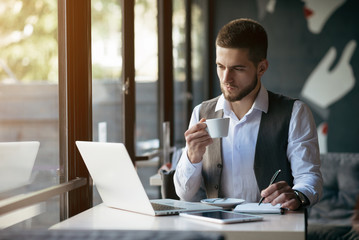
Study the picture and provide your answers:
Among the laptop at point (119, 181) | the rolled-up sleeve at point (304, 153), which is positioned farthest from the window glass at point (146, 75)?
the laptop at point (119, 181)

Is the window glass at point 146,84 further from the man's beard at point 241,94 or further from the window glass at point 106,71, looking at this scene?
the man's beard at point 241,94

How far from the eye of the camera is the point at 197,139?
7.06 ft

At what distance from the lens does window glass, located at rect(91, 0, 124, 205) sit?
8.98ft

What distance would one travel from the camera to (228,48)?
238 centimetres

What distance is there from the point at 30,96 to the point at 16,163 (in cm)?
24

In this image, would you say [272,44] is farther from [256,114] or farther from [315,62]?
[256,114]

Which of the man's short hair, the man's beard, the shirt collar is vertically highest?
the man's short hair

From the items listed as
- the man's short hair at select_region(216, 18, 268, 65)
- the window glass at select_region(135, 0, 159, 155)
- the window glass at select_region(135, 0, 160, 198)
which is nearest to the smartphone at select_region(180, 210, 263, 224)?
the man's short hair at select_region(216, 18, 268, 65)

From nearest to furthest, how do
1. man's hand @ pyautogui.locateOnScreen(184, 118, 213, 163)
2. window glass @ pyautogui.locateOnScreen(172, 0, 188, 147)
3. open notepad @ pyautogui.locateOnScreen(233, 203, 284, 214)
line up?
open notepad @ pyautogui.locateOnScreen(233, 203, 284, 214), man's hand @ pyautogui.locateOnScreen(184, 118, 213, 163), window glass @ pyautogui.locateOnScreen(172, 0, 188, 147)

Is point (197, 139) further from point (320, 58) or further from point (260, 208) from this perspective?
point (320, 58)

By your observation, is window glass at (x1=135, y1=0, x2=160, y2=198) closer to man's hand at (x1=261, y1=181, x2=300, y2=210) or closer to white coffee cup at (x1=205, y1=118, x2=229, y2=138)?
white coffee cup at (x1=205, y1=118, x2=229, y2=138)

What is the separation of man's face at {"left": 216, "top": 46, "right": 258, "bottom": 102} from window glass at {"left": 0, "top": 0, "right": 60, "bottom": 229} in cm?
65

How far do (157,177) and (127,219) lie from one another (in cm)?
174

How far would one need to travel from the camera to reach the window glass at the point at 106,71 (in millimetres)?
2738
